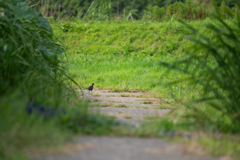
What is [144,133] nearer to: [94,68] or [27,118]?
[27,118]

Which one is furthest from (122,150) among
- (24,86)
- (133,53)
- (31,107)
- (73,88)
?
(133,53)

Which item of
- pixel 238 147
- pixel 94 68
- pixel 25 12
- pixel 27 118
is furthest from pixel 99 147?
pixel 94 68

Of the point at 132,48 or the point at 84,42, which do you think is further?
the point at 84,42

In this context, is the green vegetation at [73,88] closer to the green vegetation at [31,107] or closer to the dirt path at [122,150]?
the green vegetation at [31,107]

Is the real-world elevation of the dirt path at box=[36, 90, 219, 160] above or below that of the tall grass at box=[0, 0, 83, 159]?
below

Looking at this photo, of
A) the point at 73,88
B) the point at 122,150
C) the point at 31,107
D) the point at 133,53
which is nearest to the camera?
the point at 122,150

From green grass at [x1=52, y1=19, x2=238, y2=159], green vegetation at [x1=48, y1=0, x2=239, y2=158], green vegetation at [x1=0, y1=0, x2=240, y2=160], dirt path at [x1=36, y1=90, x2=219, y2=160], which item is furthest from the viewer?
green grass at [x1=52, y1=19, x2=238, y2=159]

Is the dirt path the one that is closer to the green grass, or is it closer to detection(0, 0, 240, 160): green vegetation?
detection(0, 0, 240, 160): green vegetation

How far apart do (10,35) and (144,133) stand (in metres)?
1.79

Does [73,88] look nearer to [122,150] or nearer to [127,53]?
[122,150]

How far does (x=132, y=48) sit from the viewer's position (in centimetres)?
973

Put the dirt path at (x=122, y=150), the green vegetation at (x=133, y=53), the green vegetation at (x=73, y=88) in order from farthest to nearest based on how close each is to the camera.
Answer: the green vegetation at (x=133, y=53) → the green vegetation at (x=73, y=88) → the dirt path at (x=122, y=150)

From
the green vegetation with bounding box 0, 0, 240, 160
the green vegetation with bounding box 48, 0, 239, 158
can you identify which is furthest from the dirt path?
the green vegetation with bounding box 48, 0, 239, 158

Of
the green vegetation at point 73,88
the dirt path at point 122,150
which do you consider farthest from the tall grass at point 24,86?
the dirt path at point 122,150
